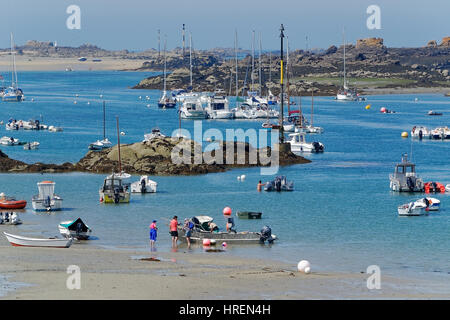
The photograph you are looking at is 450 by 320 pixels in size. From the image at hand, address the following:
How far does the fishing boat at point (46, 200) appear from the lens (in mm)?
52656

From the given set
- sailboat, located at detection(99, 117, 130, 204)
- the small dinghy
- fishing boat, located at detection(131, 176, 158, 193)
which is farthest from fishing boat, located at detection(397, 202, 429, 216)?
the small dinghy

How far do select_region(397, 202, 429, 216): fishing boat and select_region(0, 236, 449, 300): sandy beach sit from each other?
57.2 ft

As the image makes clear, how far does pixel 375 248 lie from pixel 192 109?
294ft

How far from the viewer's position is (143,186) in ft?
201

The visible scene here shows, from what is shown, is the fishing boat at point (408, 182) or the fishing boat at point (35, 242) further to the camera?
the fishing boat at point (408, 182)

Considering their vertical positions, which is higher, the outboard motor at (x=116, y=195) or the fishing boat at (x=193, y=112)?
the fishing boat at (x=193, y=112)

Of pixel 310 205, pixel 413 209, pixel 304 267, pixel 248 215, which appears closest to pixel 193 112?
pixel 310 205

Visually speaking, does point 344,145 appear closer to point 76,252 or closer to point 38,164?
point 38,164

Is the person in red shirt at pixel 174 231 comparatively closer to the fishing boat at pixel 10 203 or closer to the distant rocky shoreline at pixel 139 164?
the fishing boat at pixel 10 203

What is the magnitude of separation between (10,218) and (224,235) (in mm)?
13259

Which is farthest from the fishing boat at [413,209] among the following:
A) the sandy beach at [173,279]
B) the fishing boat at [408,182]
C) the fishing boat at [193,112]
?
the fishing boat at [193,112]

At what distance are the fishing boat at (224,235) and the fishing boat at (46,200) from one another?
1271 cm

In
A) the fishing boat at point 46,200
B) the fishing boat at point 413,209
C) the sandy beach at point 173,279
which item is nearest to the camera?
the sandy beach at point 173,279
